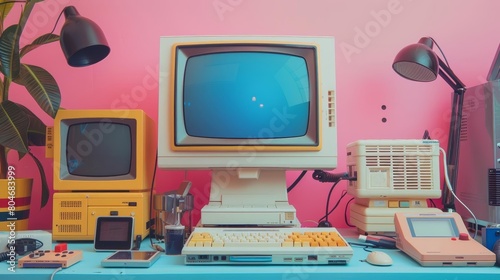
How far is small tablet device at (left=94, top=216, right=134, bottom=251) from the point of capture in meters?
1.07

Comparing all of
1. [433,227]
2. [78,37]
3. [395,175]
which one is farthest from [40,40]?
[433,227]

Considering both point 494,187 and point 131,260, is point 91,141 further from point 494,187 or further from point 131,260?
point 494,187

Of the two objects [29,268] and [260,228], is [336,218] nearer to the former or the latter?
[260,228]

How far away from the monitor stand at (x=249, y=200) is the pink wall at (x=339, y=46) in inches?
13.8

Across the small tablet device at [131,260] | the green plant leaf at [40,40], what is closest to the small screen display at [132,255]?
the small tablet device at [131,260]

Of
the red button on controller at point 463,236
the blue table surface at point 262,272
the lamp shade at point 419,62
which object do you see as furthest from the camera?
the lamp shade at point 419,62

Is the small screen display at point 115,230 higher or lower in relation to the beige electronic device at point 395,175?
lower

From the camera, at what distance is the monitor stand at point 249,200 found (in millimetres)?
1146

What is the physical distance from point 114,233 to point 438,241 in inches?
34.8

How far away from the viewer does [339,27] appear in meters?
1.61

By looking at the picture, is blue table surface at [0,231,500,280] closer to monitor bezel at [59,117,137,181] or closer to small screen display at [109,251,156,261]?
small screen display at [109,251,156,261]

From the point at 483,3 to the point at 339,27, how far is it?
0.63 meters

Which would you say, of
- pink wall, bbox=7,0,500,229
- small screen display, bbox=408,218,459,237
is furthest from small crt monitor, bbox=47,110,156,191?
small screen display, bbox=408,218,459,237

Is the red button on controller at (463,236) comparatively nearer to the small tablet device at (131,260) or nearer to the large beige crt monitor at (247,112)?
the large beige crt monitor at (247,112)
